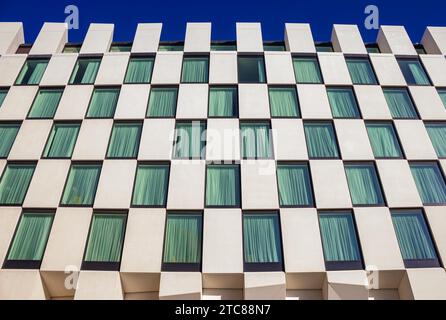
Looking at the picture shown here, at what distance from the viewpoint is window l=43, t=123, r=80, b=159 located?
1541 cm

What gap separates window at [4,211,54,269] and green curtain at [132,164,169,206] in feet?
10.5

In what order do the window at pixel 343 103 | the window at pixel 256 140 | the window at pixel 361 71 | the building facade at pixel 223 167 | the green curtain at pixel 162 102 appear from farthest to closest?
the window at pixel 361 71
the green curtain at pixel 162 102
the window at pixel 343 103
the window at pixel 256 140
the building facade at pixel 223 167

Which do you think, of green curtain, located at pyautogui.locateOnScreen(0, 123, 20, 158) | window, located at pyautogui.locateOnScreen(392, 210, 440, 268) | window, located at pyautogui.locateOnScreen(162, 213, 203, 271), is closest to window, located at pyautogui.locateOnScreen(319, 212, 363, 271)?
window, located at pyautogui.locateOnScreen(392, 210, 440, 268)

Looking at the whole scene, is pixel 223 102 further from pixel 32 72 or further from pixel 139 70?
pixel 32 72

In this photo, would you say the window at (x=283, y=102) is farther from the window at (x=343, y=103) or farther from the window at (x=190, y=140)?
the window at (x=190, y=140)

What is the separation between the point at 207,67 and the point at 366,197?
967 cm

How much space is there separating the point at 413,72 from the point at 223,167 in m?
10.9

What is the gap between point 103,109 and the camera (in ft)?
55.6

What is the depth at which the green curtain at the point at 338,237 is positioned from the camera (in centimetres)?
1270

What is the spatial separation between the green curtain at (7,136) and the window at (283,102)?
11.1m

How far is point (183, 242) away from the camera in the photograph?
42.8 feet

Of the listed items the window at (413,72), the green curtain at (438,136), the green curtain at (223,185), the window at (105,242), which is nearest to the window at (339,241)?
the green curtain at (223,185)
